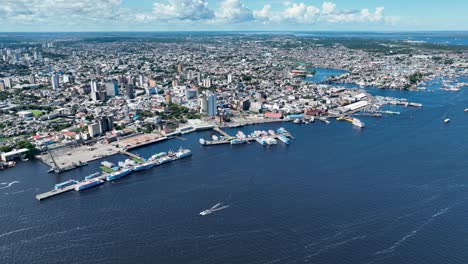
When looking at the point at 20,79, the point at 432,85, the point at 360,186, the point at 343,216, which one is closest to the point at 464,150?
the point at 360,186

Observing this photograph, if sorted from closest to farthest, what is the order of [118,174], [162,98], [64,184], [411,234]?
[411,234] → [64,184] → [118,174] → [162,98]

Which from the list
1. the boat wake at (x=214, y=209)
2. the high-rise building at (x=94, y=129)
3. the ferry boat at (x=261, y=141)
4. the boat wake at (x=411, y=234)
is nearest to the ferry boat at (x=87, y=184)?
the boat wake at (x=214, y=209)

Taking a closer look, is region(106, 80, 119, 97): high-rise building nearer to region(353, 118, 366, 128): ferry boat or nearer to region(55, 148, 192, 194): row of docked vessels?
region(55, 148, 192, 194): row of docked vessels

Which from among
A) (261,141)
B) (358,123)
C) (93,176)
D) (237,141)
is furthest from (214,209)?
(358,123)

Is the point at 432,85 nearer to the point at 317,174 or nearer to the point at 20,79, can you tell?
the point at 317,174

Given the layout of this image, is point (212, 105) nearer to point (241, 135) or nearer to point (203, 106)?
point (203, 106)
